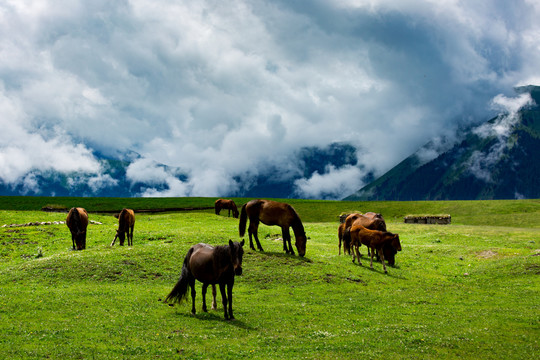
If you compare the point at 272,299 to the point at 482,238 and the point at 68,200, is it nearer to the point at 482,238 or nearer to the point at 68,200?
the point at 482,238

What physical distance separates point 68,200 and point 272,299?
139m

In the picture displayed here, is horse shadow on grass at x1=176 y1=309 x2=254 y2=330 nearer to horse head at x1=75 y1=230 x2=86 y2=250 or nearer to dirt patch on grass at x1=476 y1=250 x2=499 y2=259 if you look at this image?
horse head at x1=75 y1=230 x2=86 y2=250

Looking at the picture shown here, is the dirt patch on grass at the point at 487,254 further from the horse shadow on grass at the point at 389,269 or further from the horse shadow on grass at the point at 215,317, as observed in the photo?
the horse shadow on grass at the point at 215,317

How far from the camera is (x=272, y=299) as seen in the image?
2192 cm

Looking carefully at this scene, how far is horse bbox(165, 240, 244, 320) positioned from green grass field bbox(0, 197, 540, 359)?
98cm

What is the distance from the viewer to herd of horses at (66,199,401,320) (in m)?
17.3

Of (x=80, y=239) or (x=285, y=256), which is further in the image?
(x=80, y=239)

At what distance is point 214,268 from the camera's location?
17391 millimetres

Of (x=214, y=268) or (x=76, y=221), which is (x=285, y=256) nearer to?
(x=214, y=268)

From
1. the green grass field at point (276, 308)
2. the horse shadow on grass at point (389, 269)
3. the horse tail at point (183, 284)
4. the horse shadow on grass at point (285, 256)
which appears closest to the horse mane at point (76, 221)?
the green grass field at point (276, 308)

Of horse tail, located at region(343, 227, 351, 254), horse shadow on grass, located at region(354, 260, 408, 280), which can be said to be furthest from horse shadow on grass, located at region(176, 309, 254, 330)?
horse tail, located at region(343, 227, 351, 254)

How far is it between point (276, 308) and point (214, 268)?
179 inches

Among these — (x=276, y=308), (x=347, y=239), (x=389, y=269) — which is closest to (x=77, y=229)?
(x=276, y=308)

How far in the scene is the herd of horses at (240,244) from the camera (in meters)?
17.3
